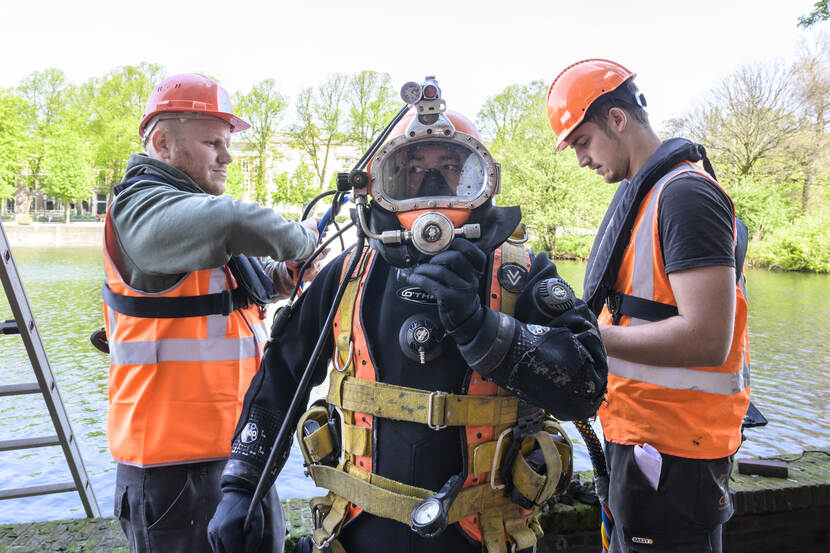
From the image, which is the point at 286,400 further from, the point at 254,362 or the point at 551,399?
the point at 551,399

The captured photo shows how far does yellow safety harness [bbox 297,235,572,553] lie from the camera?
1.67 meters

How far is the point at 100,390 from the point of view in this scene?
8961mm

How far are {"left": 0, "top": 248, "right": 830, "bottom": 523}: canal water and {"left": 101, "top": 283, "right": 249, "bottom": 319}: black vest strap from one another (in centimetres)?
355

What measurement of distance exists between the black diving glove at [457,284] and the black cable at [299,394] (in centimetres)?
35

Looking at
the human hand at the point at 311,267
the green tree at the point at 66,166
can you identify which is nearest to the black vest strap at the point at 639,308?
the human hand at the point at 311,267

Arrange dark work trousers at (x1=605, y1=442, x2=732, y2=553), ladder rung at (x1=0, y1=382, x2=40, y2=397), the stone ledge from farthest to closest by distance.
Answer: ladder rung at (x1=0, y1=382, x2=40, y2=397) < the stone ledge < dark work trousers at (x1=605, y1=442, x2=732, y2=553)

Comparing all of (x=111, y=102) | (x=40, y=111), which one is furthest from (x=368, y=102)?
(x=40, y=111)

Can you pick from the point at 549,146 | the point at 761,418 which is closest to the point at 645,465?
the point at 761,418

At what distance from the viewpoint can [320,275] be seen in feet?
6.60

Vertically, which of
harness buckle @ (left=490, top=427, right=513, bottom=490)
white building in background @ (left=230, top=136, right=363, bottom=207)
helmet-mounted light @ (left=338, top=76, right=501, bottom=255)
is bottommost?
harness buckle @ (left=490, top=427, right=513, bottom=490)

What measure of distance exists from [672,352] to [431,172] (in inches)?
41.8

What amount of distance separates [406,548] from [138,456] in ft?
3.70

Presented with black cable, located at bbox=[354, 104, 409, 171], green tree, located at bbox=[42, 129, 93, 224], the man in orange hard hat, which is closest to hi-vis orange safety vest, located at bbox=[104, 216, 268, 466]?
black cable, located at bbox=[354, 104, 409, 171]

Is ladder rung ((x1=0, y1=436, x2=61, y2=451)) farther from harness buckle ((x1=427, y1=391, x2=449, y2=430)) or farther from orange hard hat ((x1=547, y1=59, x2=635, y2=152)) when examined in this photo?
orange hard hat ((x1=547, y1=59, x2=635, y2=152))
